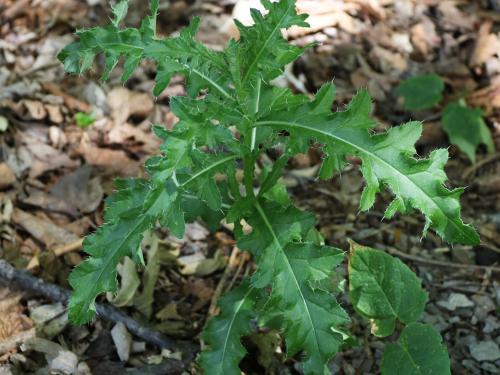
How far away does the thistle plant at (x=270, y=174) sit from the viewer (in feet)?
7.24

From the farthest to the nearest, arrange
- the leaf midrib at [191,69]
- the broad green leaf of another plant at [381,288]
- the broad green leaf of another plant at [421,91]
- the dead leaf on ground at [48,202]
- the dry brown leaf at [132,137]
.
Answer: the broad green leaf of another plant at [421,91], the dry brown leaf at [132,137], the dead leaf on ground at [48,202], the broad green leaf of another plant at [381,288], the leaf midrib at [191,69]

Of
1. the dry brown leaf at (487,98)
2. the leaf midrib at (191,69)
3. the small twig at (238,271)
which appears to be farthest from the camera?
the dry brown leaf at (487,98)

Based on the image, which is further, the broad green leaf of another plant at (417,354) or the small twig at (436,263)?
the small twig at (436,263)

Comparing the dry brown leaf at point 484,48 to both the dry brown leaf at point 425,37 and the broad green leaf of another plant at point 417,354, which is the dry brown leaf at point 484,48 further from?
the broad green leaf of another plant at point 417,354

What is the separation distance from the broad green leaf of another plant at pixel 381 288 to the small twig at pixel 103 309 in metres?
0.79

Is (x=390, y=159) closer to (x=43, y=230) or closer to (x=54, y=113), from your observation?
A: (x=43, y=230)

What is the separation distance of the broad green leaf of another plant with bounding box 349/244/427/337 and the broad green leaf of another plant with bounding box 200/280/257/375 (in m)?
0.43

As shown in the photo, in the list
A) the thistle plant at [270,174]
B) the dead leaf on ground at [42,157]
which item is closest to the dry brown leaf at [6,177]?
the dead leaf on ground at [42,157]

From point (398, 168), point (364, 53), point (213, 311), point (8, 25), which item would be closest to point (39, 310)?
point (213, 311)

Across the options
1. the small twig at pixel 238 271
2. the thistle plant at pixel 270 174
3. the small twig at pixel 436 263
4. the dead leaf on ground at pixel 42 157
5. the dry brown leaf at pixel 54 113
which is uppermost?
the thistle plant at pixel 270 174

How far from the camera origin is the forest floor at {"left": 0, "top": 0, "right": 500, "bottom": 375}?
2920 millimetres

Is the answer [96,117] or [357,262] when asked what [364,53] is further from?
[357,262]

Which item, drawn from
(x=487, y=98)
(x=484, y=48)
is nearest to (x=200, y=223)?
(x=487, y=98)

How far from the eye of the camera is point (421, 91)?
13.9 feet
